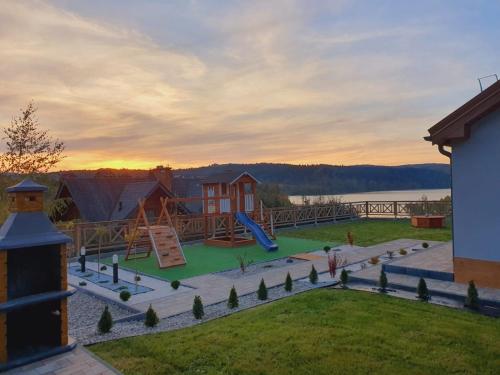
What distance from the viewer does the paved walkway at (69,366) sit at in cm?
441

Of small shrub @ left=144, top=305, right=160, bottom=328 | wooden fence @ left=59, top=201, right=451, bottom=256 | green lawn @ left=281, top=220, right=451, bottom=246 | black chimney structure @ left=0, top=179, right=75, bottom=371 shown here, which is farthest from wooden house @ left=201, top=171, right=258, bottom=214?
black chimney structure @ left=0, top=179, right=75, bottom=371

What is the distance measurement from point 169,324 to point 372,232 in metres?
14.8

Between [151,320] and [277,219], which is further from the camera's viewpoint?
[277,219]

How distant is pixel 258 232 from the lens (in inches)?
627

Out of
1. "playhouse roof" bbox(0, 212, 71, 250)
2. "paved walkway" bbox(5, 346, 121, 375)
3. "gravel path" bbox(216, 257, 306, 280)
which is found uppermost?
"playhouse roof" bbox(0, 212, 71, 250)

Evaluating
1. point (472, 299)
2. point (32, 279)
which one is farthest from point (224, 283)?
point (472, 299)

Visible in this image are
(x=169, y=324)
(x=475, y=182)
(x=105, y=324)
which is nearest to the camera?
(x=105, y=324)

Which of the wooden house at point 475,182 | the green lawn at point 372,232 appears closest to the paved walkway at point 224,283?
the green lawn at point 372,232

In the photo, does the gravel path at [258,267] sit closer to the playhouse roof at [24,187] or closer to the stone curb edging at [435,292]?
the stone curb edging at [435,292]

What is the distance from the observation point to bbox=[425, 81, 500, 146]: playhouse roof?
763cm

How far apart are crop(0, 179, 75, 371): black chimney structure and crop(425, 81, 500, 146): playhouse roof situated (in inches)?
308

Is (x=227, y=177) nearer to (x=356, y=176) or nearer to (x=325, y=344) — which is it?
(x=325, y=344)

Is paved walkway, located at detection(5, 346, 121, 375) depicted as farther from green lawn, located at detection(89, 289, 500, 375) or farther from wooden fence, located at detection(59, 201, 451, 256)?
wooden fence, located at detection(59, 201, 451, 256)

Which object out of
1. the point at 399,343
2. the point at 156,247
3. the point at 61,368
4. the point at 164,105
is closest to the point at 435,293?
the point at 399,343
